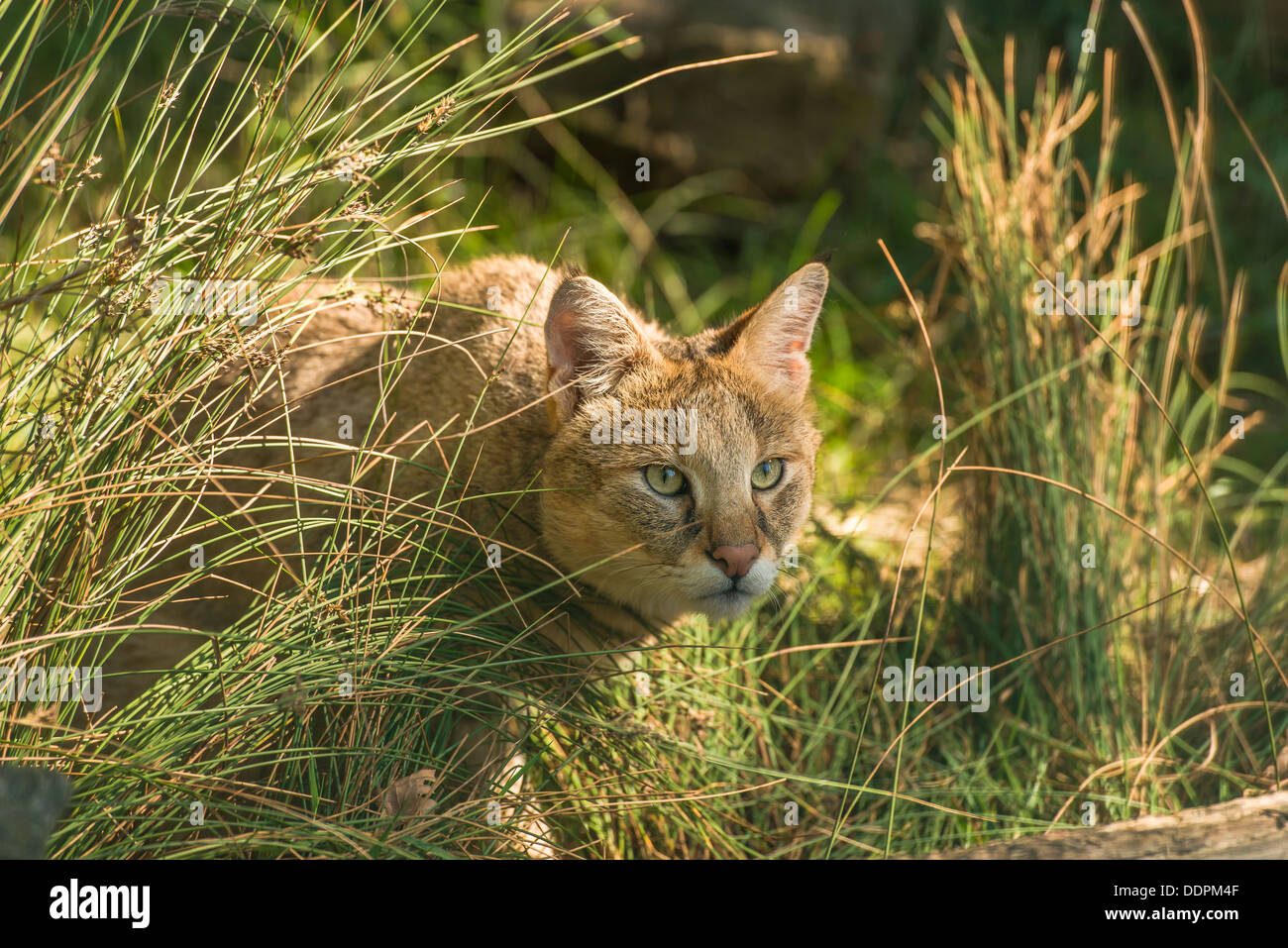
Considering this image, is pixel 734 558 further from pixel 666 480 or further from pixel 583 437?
pixel 583 437

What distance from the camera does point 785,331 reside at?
324cm

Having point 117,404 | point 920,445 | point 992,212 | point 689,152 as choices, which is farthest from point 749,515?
point 689,152

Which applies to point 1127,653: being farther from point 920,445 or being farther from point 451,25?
point 451,25

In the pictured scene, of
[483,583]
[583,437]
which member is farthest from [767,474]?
[483,583]

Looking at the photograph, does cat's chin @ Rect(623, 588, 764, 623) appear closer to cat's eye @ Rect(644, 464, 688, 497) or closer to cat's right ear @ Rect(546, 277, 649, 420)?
cat's eye @ Rect(644, 464, 688, 497)

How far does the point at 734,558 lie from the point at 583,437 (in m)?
0.54

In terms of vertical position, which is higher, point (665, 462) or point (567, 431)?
point (567, 431)

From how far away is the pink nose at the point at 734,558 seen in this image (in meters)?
2.81

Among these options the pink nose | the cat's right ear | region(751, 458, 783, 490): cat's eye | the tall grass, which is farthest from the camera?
region(751, 458, 783, 490): cat's eye

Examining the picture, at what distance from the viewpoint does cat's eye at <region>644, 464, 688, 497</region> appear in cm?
295

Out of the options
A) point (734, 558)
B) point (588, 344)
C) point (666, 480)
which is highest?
point (588, 344)

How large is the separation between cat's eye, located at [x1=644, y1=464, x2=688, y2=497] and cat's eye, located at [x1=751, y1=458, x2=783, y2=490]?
233 millimetres

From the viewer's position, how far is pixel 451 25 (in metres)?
6.74

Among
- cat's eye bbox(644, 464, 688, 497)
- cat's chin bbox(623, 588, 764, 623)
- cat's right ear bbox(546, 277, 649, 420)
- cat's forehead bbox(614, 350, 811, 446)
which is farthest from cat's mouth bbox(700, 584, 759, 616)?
cat's right ear bbox(546, 277, 649, 420)
